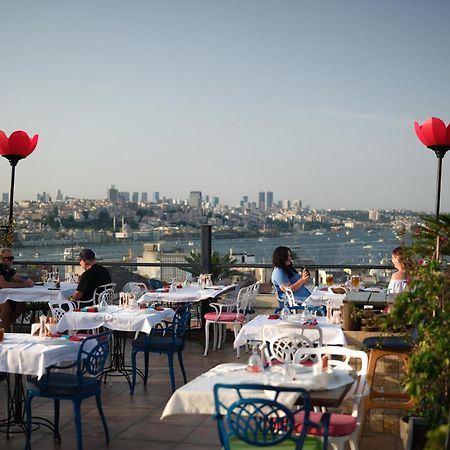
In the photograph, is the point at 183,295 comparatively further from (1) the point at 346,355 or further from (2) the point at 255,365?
(2) the point at 255,365

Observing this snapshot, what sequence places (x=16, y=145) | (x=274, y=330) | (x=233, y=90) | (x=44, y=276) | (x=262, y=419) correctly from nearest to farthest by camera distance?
(x=262, y=419)
(x=274, y=330)
(x=16, y=145)
(x=44, y=276)
(x=233, y=90)

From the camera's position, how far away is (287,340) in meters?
6.27

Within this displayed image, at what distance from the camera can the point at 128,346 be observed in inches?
411

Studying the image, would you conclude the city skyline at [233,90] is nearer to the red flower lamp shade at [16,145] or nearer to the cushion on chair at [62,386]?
the red flower lamp shade at [16,145]

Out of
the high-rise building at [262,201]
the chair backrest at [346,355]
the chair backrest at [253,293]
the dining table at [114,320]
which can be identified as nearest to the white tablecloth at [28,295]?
the dining table at [114,320]

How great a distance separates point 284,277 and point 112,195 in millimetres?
18740

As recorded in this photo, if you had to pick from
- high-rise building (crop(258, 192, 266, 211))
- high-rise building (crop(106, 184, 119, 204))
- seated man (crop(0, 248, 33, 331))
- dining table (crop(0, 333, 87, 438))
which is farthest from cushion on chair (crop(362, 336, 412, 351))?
high-rise building (crop(258, 192, 266, 211))

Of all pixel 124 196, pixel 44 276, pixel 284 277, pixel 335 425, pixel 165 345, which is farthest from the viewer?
pixel 124 196

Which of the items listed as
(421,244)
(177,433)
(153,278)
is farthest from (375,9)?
(177,433)

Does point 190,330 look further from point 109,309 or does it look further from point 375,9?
point 375,9

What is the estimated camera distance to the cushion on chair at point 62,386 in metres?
5.67

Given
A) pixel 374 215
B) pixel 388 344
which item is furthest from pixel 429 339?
pixel 374 215

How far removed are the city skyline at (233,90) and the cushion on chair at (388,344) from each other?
5014 mm

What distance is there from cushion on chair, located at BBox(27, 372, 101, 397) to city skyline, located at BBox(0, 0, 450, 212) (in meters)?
6.39
